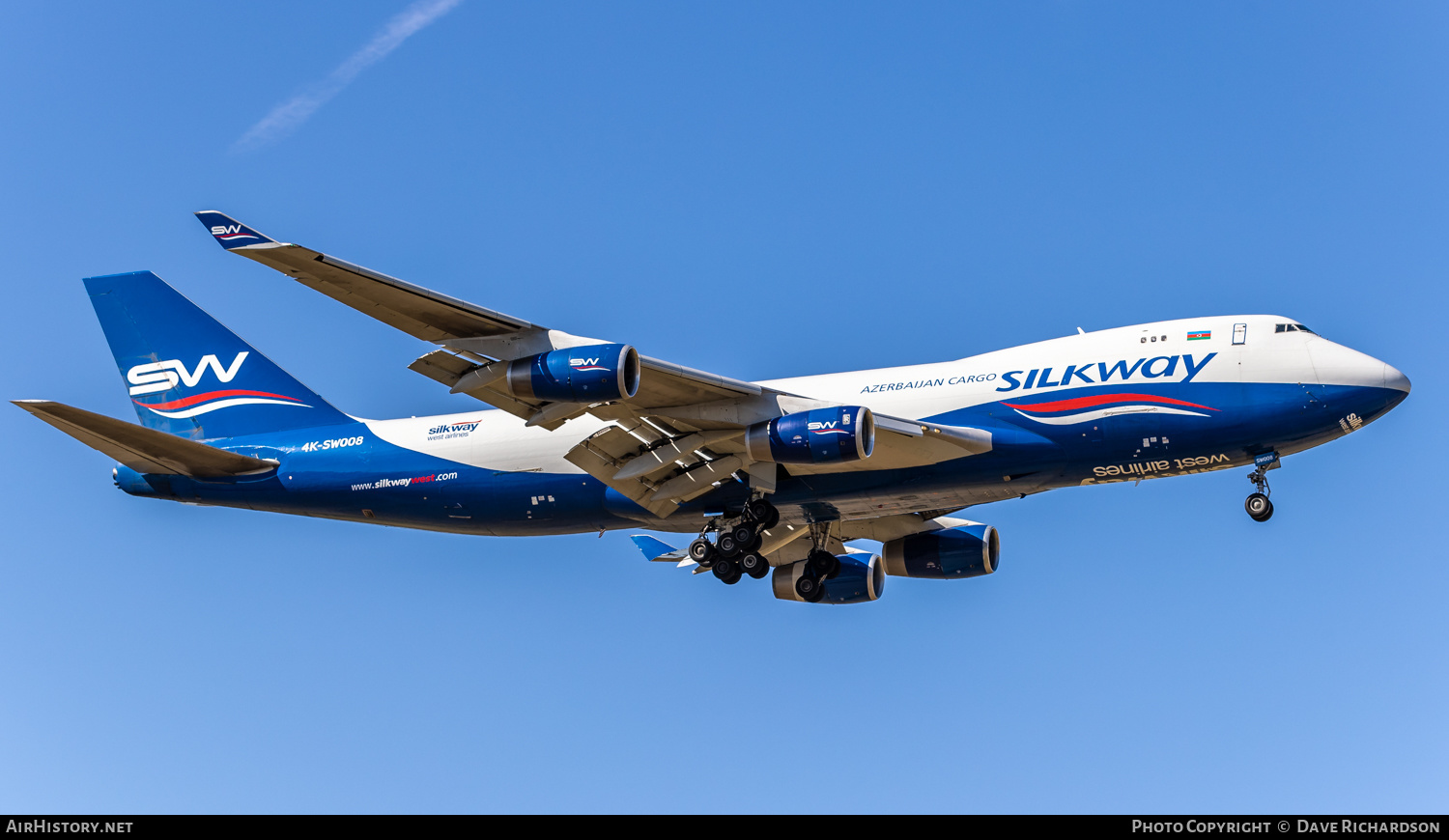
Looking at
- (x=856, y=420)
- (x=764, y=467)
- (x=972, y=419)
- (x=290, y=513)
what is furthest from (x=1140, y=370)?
(x=290, y=513)

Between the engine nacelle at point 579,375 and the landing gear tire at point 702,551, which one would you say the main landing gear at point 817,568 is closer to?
the landing gear tire at point 702,551

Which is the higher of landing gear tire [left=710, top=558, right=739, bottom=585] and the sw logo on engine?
the sw logo on engine

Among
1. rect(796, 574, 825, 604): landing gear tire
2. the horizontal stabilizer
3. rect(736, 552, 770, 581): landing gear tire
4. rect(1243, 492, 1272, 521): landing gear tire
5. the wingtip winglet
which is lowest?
rect(796, 574, 825, 604): landing gear tire

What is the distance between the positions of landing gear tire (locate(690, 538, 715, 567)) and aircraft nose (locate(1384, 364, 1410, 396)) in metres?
14.8

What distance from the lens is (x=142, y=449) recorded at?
3422 cm

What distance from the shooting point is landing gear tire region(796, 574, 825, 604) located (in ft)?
123

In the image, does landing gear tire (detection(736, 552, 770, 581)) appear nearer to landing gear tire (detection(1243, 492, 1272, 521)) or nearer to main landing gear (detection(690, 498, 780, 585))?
main landing gear (detection(690, 498, 780, 585))

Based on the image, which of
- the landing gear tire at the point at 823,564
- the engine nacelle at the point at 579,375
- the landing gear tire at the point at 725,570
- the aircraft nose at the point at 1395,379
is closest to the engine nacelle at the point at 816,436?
the landing gear tire at the point at 725,570

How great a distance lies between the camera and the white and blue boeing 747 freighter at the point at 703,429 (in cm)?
2841

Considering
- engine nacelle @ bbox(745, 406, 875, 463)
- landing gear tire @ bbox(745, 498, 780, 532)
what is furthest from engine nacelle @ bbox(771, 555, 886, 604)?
engine nacelle @ bbox(745, 406, 875, 463)
